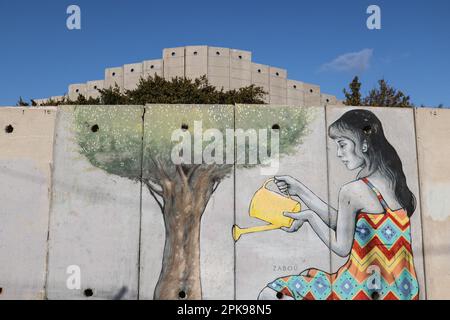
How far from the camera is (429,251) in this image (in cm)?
745

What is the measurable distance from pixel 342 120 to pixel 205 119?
8.04 ft

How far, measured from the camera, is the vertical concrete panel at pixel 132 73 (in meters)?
50.8

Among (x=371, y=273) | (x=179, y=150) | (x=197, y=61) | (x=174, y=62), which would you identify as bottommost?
(x=371, y=273)

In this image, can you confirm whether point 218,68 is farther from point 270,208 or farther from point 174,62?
point 270,208

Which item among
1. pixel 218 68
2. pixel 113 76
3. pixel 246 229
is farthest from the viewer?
pixel 113 76

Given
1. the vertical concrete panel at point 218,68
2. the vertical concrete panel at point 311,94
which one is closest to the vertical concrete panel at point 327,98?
the vertical concrete panel at point 311,94

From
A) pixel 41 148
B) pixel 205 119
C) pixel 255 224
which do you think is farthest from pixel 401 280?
pixel 41 148

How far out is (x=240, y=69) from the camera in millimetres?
50031

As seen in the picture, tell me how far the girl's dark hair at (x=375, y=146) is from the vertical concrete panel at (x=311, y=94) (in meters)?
A: 48.2

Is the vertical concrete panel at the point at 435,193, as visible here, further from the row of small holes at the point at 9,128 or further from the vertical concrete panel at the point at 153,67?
the vertical concrete panel at the point at 153,67

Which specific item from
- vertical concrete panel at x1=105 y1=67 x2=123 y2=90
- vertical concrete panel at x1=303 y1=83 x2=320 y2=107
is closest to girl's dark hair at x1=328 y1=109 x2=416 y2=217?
vertical concrete panel at x1=105 y1=67 x2=123 y2=90

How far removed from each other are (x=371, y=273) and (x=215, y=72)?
4347 centimetres

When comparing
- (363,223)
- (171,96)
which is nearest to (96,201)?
(363,223)

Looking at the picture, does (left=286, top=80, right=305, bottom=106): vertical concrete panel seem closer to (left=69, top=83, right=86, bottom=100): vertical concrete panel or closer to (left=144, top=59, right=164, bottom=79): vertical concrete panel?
(left=144, top=59, right=164, bottom=79): vertical concrete panel
